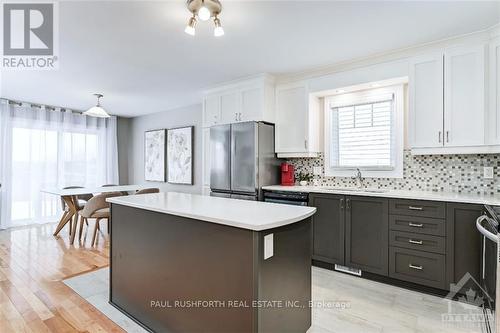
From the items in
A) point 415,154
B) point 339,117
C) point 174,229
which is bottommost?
point 174,229

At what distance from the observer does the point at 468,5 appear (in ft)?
6.77

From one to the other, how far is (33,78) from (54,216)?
10.3 ft

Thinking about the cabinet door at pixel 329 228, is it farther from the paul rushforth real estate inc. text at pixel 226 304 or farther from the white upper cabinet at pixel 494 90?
the white upper cabinet at pixel 494 90

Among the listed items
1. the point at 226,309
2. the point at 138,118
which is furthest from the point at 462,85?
the point at 138,118

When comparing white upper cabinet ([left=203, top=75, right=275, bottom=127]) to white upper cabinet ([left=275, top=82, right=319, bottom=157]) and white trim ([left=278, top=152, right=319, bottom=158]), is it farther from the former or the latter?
white trim ([left=278, top=152, right=319, bottom=158])

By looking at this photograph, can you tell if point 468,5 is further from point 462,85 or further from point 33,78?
point 33,78

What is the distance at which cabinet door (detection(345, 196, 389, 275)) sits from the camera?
2.73 meters

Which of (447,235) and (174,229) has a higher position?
(174,229)

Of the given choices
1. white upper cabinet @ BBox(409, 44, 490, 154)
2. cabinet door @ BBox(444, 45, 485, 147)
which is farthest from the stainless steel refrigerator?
cabinet door @ BBox(444, 45, 485, 147)

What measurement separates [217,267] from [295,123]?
99.8 inches

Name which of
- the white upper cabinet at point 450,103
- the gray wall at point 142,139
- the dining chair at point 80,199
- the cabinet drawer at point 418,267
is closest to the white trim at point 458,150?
the white upper cabinet at point 450,103

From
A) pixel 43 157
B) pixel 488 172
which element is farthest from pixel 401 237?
pixel 43 157

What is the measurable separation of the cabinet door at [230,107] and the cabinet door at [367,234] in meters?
2.00
